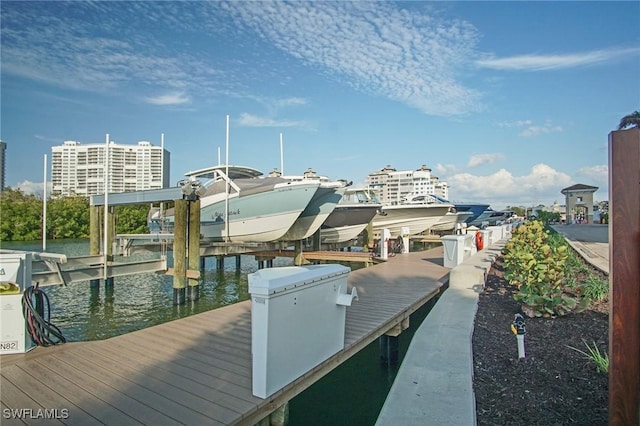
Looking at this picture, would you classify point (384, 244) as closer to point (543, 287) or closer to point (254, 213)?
point (254, 213)

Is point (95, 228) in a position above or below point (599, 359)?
above

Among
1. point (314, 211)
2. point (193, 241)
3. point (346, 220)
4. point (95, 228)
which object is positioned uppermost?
point (314, 211)

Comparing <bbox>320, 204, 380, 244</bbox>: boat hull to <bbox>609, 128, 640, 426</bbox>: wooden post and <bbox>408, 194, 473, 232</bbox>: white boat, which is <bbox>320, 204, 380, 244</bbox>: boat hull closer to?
<bbox>408, 194, 473, 232</bbox>: white boat

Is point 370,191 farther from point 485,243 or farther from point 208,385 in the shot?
point 208,385

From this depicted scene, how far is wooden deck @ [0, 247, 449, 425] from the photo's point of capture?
10.5 feet

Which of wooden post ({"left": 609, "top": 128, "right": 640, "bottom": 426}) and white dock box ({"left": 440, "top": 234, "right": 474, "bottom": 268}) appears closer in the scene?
wooden post ({"left": 609, "top": 128, "right": 640, "bottom": 426})

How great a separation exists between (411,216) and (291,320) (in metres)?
23.3

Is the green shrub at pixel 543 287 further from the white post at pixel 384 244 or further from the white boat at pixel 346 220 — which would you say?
the white boat at pixel 346 220

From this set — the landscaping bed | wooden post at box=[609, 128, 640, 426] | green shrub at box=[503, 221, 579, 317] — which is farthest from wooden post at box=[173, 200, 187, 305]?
wooden post at box=[609, 128, 640, 426]

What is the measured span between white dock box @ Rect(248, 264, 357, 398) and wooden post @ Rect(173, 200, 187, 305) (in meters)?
8.42

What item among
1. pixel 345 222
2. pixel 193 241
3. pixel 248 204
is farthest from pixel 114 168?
pixel 193 241

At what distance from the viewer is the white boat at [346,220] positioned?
20391 millimetres

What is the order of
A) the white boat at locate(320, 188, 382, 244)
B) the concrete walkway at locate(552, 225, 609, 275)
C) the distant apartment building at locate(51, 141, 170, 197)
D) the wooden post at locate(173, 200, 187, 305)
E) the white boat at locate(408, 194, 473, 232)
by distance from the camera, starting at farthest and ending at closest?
the distant apartment building at locate(51, 141, 170, 197), the white boat at locate(408, 194, 473, 232), the white boat at locate(320, 188, 382, 244), the wooden post at locate(173, 200, 187, 305), the concrete walkway at locate(552, 225, 609, 275)
